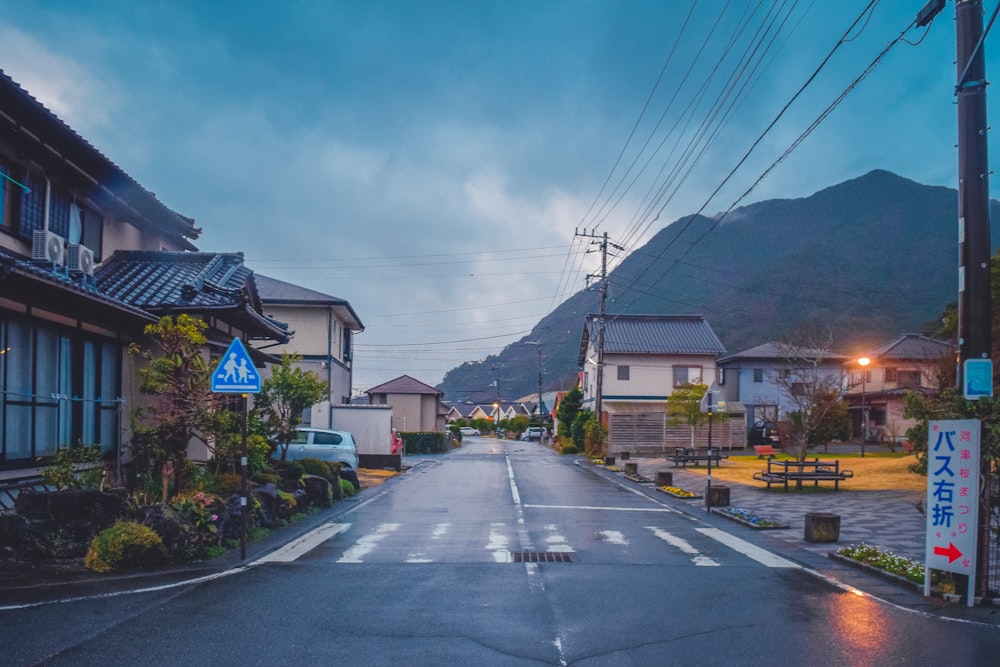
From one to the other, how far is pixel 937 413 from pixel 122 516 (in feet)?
31.7

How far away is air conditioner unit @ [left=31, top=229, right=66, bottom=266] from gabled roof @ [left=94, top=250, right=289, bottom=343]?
1.61 meters

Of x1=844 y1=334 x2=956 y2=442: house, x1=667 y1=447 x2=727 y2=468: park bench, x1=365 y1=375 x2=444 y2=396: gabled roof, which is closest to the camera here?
x1=667 y1=447 x2=727 y2=468: park bench

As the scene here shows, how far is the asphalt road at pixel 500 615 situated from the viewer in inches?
223

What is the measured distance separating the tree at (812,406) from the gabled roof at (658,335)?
19.2ft

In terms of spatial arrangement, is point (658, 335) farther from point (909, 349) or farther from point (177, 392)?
point (177, 392)

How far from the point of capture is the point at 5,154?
1170cm

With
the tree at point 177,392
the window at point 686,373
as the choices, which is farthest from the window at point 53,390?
the window at point 686,373

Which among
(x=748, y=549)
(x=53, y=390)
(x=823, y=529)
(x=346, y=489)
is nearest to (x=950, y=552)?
(x=748, y=549)

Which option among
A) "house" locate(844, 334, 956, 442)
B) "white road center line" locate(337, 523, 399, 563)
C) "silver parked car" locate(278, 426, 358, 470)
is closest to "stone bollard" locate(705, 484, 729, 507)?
"white road center line" locate(337, 523, 399, 563)

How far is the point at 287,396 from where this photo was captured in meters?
18.5

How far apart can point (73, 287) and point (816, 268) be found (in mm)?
91383

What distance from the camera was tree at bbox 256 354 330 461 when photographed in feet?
59.1

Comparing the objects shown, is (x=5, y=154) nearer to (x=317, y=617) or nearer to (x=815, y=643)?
(x=317, y=617)

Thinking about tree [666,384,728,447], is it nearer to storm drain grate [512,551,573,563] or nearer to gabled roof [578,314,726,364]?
gabled roof [578,314,726,364]
